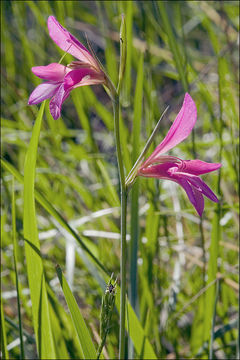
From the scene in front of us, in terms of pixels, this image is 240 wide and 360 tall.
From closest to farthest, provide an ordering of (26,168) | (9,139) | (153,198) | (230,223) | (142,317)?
(26,168) < (142,317) < (153,198) < (230,223) < (9,139)

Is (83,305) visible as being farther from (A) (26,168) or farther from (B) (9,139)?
(A) (26,168)

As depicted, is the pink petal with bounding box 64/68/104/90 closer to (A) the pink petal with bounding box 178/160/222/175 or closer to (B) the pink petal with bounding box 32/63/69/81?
(B) the pink petal with bounding box 32/63/69/81

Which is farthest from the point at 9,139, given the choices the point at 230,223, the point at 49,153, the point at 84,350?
the point at 84,350

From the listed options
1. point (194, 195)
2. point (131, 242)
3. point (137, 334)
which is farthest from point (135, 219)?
point (194, 195)

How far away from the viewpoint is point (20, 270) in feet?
4.76

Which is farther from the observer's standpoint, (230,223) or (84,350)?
(230,223)

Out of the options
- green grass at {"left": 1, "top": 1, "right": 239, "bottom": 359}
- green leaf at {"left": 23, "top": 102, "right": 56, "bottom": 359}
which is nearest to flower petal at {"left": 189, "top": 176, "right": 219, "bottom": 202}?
green grass at {"left": 1, "top": 1, "right": 239, "bottom": 359}

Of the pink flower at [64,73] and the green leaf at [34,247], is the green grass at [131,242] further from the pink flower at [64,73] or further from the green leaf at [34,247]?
the pink flower at [64,73]

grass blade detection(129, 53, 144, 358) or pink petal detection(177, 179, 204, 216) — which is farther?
grass blade detection(129, 53, 144, 358)

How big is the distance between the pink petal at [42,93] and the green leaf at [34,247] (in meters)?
0.15

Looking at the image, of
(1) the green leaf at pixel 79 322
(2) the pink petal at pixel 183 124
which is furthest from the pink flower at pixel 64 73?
→ (1) the green leaf at pixel 79 322

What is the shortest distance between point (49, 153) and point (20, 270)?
1.58 ft

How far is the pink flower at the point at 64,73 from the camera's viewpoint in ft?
1.86

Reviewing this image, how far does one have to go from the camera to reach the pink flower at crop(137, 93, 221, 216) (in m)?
0.55
